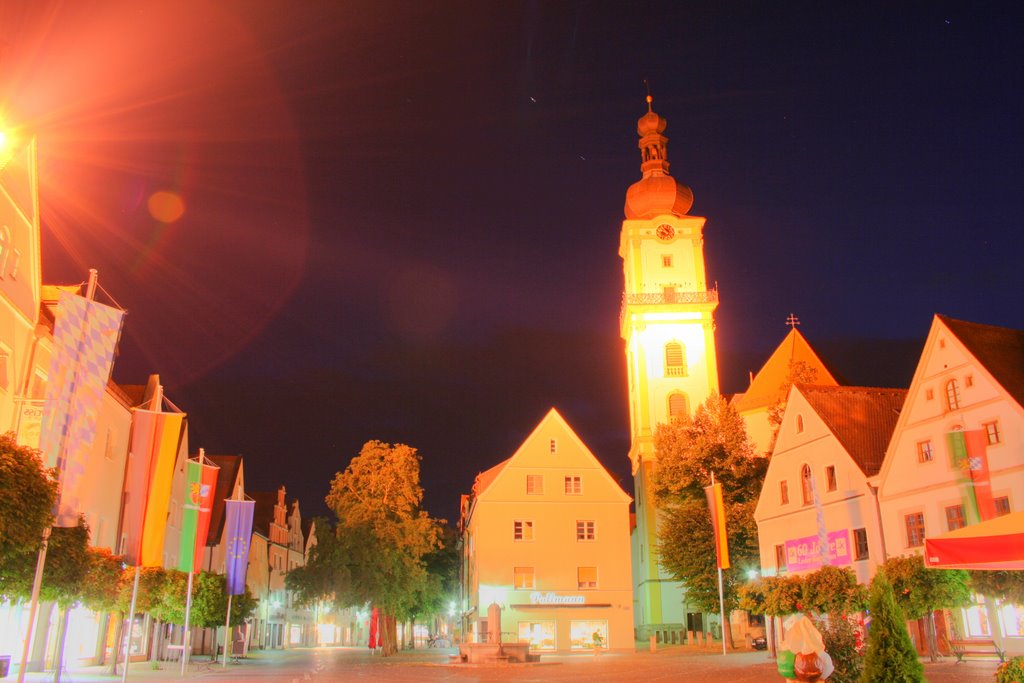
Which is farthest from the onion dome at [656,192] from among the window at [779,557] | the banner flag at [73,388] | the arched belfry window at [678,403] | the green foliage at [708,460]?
the banner flag at [73,388]

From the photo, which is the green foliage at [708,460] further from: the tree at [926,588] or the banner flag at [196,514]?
the banner flag at [196,514]

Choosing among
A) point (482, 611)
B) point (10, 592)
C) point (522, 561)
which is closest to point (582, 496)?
point (522, 561)

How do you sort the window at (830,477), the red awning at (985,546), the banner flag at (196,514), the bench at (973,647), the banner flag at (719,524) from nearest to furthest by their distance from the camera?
the red awning at (985,546) < the bench at (973,647) < the banner flag at (196,514) < the window at (830,477) < the banner flag at (719,524)

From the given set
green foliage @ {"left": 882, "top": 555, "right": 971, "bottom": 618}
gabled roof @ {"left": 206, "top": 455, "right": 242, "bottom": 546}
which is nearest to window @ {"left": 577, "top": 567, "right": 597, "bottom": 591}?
gabled roof @ {"left": 206, "top": 455, "right": 242, "bottom": 546}

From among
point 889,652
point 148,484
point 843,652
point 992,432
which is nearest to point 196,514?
point 148,484

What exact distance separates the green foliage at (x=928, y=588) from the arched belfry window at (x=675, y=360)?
37.3 metres

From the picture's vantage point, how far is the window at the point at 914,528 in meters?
32.2

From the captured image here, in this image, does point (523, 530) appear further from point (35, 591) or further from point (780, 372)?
point (35, 591)

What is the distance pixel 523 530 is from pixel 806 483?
18.9 metres

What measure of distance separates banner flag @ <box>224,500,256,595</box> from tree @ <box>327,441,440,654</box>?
413 inches

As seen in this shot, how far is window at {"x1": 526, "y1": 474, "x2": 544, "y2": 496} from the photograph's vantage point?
53375 mm

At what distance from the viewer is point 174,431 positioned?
2302 centimetres

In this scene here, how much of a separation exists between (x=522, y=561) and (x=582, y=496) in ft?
17.6

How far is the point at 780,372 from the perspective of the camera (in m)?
60.9
